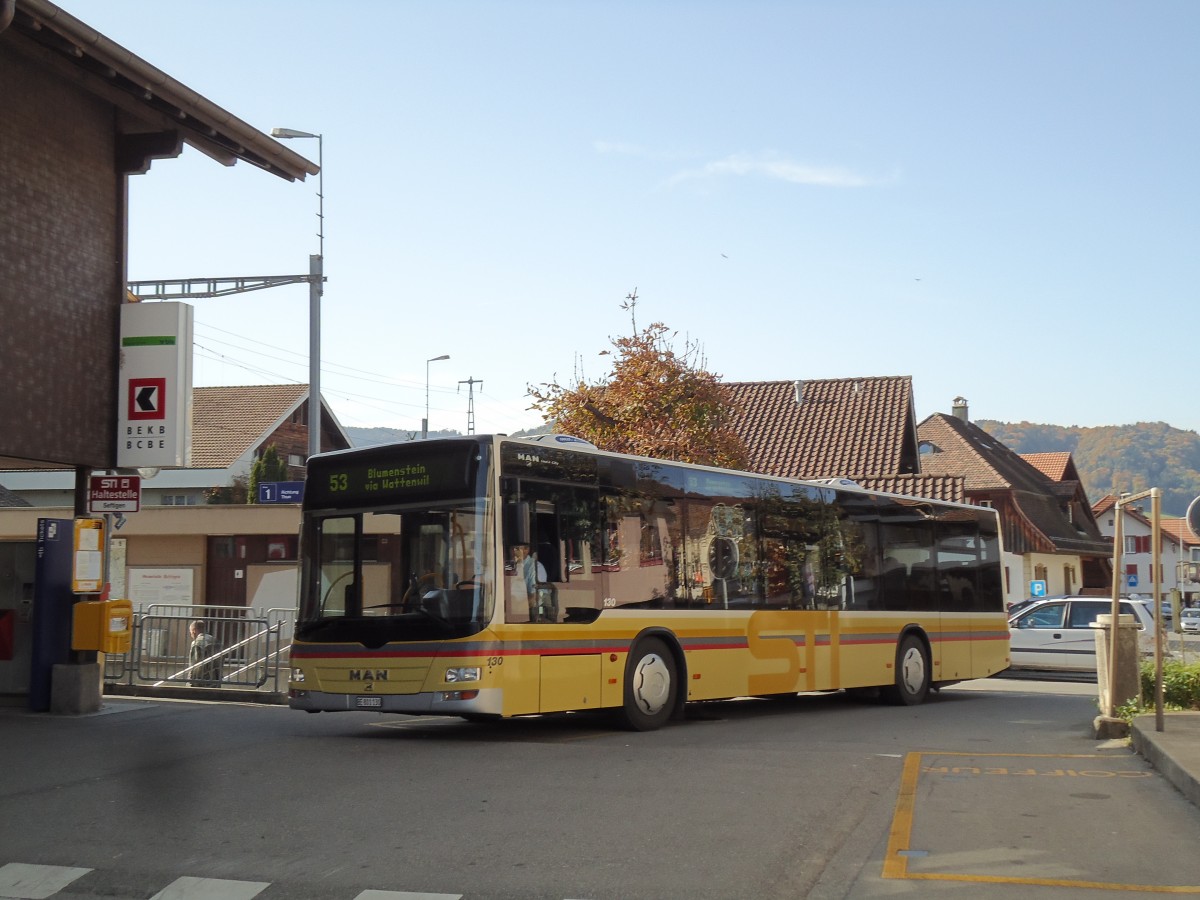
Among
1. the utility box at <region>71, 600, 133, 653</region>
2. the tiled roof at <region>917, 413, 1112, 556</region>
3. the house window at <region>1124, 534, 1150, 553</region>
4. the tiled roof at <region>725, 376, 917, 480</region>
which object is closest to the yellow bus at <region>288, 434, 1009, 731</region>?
the utility box at <region>71, 600, 133, 653</region>

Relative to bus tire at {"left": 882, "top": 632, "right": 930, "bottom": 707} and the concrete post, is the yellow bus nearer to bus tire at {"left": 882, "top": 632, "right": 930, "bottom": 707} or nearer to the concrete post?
bus tire at {"left": 882, "top": 632, "right": 930, "bottom": 707}

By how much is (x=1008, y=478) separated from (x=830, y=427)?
1464 centimetres

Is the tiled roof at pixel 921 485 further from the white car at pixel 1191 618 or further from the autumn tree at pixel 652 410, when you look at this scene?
the white car at pixel 1191 618

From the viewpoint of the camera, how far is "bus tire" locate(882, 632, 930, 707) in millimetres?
18969

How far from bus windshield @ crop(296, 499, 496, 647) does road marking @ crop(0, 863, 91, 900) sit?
17.8 ft

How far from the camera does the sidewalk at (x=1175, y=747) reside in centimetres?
906

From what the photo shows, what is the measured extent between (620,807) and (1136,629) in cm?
695

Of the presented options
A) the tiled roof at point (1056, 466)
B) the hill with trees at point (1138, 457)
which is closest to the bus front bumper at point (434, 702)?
the tiled roof at point (1056, 466)

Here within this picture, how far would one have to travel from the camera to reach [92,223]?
51.4 ft

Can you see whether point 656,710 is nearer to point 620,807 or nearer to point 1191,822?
point 620,807

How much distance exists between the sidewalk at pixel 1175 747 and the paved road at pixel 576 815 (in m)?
0.14

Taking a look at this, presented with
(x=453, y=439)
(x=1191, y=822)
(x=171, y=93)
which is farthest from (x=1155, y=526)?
(x=171, y=93)

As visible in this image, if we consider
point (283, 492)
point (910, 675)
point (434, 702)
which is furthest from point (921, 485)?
point (434, 702)

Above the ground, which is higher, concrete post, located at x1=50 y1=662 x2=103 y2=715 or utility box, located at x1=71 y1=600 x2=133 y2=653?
utility box, located at x1=71 y1=600 x2=133 y2=653
